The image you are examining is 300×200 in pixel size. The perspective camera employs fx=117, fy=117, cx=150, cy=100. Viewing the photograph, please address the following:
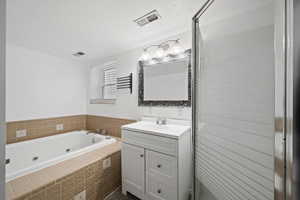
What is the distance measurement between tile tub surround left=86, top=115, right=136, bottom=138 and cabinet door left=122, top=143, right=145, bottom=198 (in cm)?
65

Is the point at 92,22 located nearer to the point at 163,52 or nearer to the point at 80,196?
the point at 163,52

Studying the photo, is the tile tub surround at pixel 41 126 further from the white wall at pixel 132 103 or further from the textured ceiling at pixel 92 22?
the textured ceiling at pixel 92 22

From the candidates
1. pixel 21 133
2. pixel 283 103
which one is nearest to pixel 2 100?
pixel 283 103

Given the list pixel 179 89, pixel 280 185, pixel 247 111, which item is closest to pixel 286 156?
pixel 280 185

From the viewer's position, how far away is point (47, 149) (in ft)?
6.79

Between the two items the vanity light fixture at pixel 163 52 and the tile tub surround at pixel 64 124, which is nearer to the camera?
the vanity light fixture at pixel 163 52

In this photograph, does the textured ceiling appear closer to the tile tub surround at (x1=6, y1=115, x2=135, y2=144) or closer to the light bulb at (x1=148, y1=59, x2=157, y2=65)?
the light bulb at (x1=148, y1=59, x2=157, y2=65)

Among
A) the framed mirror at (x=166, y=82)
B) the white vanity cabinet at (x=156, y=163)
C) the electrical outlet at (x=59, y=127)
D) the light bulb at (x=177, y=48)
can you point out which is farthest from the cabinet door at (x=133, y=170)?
the electrical outlet at (x=59, y=127)

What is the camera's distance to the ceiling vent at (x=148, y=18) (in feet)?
3.93

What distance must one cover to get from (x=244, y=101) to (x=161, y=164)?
38.1 inches

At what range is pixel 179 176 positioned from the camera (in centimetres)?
113

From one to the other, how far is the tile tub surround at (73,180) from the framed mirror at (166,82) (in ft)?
3.03

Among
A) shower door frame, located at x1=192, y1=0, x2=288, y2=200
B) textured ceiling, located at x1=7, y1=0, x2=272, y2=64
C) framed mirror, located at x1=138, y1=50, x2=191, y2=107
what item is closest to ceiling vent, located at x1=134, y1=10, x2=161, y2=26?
textured ceiling, located at x1=7, y1=0, x2=272, y2=64

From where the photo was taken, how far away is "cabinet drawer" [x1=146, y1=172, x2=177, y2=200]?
115 centimetres
